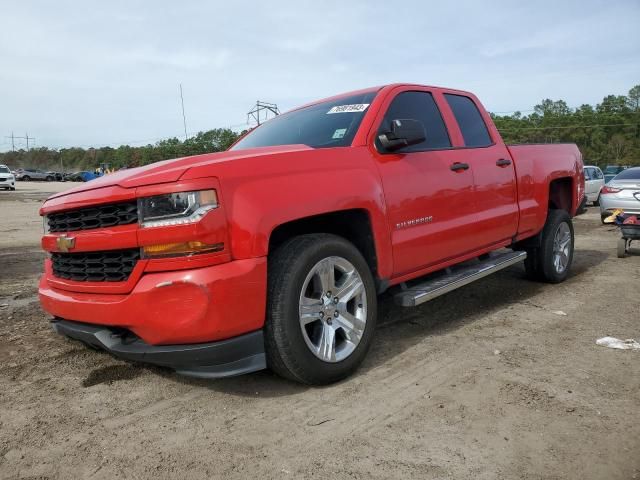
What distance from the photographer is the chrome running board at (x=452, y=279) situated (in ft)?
11.1

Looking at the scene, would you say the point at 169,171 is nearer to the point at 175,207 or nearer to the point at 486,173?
the point at 175,207

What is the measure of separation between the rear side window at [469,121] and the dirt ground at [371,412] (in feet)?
5.24

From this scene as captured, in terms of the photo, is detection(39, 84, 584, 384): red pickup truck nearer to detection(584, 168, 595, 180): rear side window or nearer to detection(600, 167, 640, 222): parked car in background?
detection(600, 167, 640, 222): parked car in background

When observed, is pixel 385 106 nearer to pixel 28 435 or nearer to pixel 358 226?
pixel 358 226

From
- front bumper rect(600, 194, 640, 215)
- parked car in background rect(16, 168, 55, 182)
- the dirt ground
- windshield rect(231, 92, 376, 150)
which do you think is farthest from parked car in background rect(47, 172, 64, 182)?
windshield rect(231, 92, 376, 150)

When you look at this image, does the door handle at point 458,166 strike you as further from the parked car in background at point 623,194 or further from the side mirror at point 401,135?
the parked car in background at point 623,194

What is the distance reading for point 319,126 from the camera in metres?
3.72

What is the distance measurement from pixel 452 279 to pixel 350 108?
153 centimetres

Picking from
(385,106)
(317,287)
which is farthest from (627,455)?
(385,106)

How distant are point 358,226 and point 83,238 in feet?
5.40

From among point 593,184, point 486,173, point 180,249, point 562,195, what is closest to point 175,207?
point 180,249

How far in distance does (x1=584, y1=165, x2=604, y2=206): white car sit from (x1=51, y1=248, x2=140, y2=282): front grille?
17957mm

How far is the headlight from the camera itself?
8.05 feet

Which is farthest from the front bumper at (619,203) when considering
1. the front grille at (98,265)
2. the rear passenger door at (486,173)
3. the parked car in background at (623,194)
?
the front grille at (98,265)
